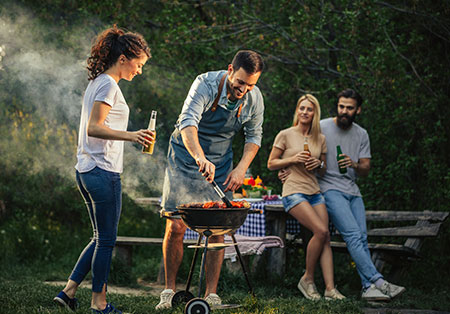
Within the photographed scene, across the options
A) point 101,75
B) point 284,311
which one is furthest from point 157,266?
point 101,75

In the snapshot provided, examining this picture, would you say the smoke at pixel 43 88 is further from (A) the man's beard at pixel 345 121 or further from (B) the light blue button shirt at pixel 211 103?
(B) the light blue button shirt at pixel 211 103

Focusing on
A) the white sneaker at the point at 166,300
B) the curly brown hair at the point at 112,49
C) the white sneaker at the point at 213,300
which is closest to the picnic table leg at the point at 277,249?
the white sneaker at the point at 213,300

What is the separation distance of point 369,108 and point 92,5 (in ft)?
15.2

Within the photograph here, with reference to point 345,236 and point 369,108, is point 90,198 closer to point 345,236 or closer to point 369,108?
point 345,236

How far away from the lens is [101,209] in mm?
3809

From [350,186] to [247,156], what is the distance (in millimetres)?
1736

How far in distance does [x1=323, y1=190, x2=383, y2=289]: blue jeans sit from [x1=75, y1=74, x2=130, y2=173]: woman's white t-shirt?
256 centimetres

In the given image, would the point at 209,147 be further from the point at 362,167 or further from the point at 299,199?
the point at 362,167

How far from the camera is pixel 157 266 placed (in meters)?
7.28

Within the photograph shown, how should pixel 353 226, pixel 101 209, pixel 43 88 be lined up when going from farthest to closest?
pixel 43 88 < pixel 353 226 < pixel 101 209

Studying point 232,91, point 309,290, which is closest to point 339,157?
point 309,290

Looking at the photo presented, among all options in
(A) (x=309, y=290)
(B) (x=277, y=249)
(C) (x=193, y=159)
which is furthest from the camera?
(B) (x=277, y=249)

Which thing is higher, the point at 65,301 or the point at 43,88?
the point at 43,88

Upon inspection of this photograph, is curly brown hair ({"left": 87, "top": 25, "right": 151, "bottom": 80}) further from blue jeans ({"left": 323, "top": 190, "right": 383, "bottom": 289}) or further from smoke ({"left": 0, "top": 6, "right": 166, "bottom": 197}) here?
smoke ({"left": 0, "top": 6, "right": 166, "bottom": 197})
